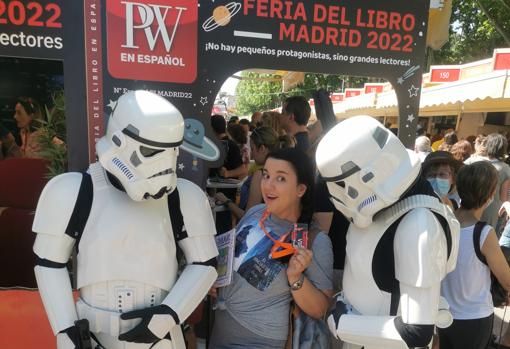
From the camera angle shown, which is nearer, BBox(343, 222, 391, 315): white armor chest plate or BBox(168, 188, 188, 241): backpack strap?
BBox(343, 222, 391, 315): white armor chest plate

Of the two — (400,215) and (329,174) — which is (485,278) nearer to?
(400,215)

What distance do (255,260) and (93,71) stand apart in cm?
129

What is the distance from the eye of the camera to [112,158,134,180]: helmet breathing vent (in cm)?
138

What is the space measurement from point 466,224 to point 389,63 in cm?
105

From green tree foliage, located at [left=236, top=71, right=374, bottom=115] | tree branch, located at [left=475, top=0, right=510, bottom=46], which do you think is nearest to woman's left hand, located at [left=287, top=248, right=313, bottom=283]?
green tree foliage, located at [left=236, top=71, right=374, bottom=115]

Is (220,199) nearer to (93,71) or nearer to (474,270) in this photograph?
(93,71)

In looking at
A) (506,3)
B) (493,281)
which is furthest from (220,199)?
(506,3)

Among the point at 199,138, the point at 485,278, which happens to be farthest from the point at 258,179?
the point at 485,278

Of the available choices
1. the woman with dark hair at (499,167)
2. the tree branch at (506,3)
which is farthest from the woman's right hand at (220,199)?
the tree branch at (506,3)

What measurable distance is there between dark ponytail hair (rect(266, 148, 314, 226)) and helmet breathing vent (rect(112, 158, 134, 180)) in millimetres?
623

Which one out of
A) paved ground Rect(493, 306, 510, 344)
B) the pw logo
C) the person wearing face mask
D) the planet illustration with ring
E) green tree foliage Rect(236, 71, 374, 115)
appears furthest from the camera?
green tree foliage Rect(236, 71, 374, 115)

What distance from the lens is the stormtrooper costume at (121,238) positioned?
1380 millimetres

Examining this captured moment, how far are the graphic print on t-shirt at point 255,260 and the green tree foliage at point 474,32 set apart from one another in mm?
13376

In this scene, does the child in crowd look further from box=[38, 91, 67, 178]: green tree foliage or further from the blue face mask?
box=[38, 91, 67, 178]: green tree foliage
